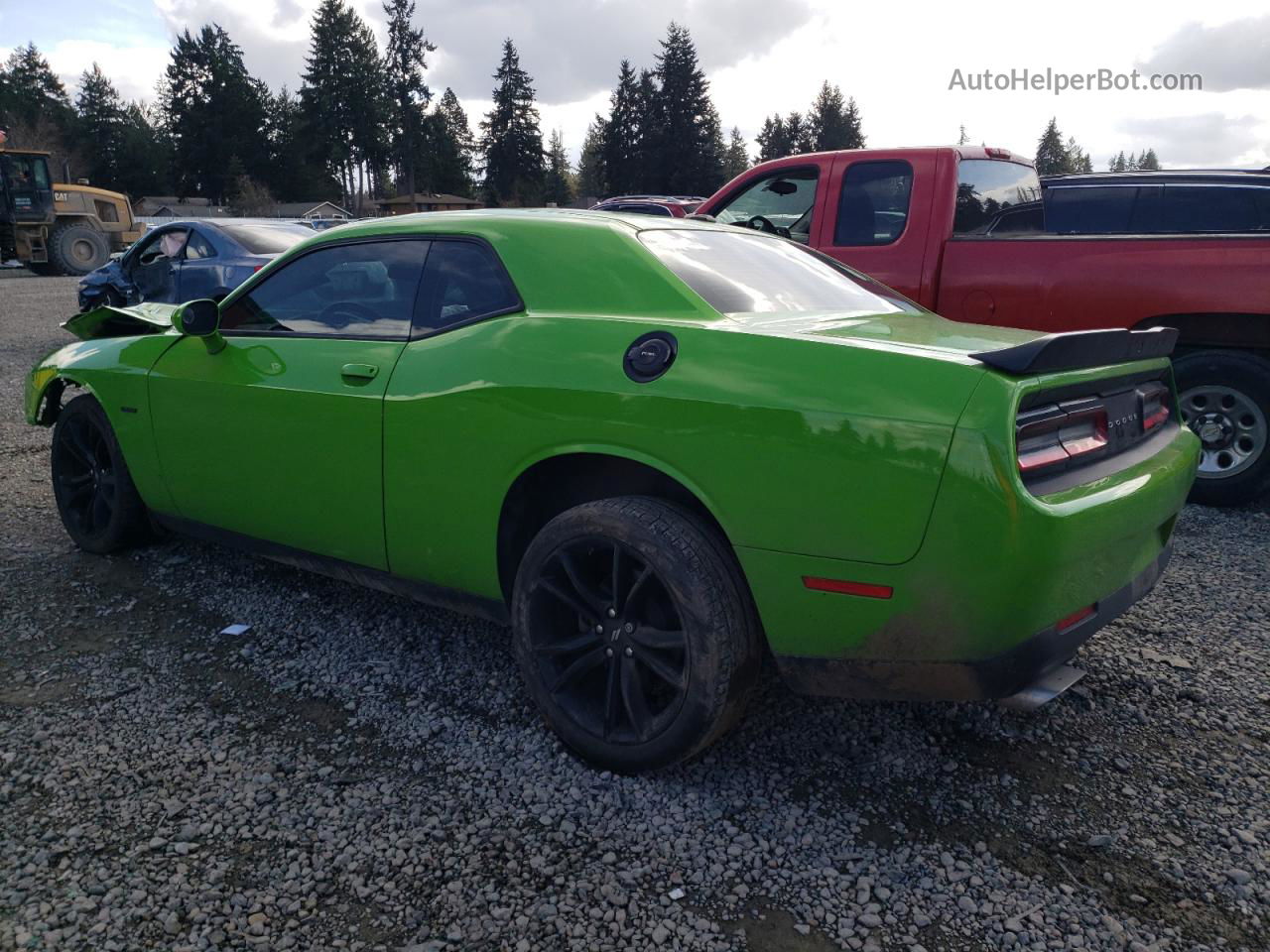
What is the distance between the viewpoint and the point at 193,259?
1052 centimetres

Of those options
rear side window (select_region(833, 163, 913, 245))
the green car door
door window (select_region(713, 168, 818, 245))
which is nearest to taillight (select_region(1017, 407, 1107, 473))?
the green car door

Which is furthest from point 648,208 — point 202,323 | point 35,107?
point 35,107

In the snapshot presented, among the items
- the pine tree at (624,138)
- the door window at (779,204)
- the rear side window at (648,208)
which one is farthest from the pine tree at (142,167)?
the door window at (779,204)

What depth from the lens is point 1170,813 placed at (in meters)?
2.61

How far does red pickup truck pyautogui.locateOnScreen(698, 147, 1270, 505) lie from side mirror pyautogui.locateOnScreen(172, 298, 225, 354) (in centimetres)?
378

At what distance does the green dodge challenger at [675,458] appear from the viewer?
7.44 feet

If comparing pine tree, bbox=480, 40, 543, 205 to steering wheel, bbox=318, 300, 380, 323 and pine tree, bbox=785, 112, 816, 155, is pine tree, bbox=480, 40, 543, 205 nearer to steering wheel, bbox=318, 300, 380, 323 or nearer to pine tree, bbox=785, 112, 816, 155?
pine tree, bbox=785, 112, 816, 155

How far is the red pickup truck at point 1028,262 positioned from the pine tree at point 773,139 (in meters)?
90.1

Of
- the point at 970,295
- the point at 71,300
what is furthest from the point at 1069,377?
the point at 71,300

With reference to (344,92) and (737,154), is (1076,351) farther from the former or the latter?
(737,154)

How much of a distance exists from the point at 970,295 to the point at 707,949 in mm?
4463

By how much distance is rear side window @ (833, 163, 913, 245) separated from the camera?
6016mm

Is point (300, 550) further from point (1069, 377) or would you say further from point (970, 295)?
point (970, 295)

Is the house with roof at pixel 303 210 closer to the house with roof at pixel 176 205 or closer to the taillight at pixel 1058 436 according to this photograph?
the house with roof at pixel 176 205
